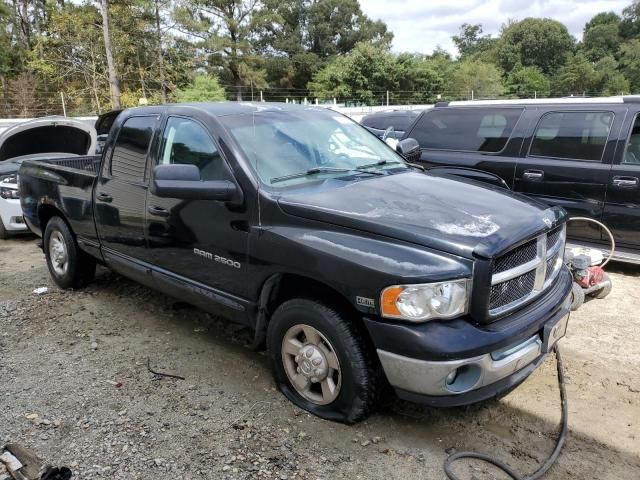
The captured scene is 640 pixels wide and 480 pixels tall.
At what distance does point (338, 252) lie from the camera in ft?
8.73

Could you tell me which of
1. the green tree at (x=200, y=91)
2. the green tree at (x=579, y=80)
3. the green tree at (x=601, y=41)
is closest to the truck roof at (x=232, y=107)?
the green tree at (x=200, y=91)

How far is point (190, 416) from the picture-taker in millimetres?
3100

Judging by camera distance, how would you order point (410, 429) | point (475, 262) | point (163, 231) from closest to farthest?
point (475, 262)
point (410, 429)
point (163, 231)

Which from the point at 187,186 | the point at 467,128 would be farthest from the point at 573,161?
the point at 187,186

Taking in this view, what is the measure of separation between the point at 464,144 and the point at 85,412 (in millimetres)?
4758

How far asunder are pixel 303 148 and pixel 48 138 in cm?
707

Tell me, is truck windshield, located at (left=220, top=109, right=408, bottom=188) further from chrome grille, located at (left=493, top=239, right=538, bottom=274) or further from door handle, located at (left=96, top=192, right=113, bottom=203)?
door handle, located at (left=96, top=192, right=113, bottom=203)

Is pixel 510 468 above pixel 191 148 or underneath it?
underneath

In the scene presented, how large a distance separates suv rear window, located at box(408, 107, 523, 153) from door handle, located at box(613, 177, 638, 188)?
119cm

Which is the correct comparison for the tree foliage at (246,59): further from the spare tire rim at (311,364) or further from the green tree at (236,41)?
the spare tire rim at (311,364)

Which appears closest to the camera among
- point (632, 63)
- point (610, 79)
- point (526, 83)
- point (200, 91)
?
point (200, 91)

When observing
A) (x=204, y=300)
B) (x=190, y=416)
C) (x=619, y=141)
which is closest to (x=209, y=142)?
(x=204, y=300)

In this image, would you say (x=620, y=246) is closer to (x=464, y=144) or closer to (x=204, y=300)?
(x=464, y=144)

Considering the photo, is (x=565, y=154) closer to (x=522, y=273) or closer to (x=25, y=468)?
(x=522, y=273)
